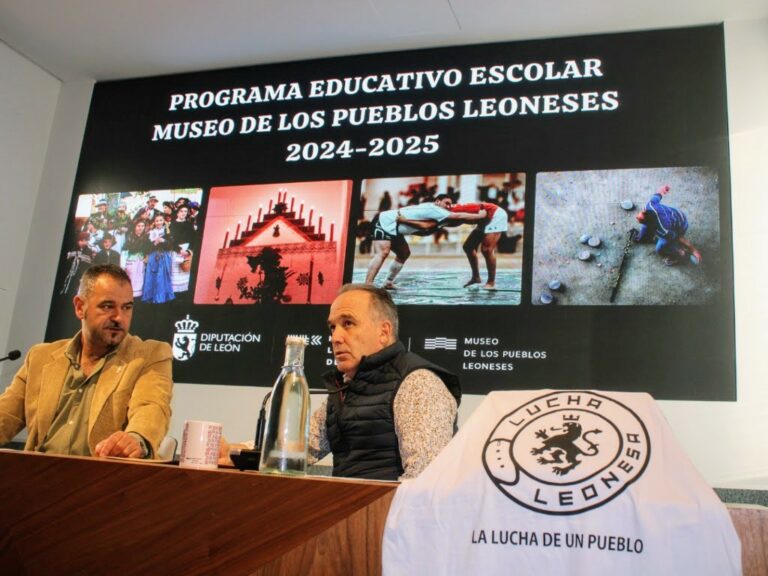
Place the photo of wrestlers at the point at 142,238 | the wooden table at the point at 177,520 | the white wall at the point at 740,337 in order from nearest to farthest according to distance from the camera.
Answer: the wooden table at the point at 177,520
the white wall at the point at 740,337
the photo of wrestlers at the point at 142,238

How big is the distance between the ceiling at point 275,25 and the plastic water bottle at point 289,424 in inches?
93.5

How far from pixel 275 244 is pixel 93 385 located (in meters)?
1.27

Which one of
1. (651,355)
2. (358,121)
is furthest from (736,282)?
(358,121)

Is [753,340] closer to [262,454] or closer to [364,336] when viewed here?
[364,336]

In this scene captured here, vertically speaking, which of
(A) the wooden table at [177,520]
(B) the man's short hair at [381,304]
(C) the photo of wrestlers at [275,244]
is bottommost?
(A) the wooden table at [177,520]

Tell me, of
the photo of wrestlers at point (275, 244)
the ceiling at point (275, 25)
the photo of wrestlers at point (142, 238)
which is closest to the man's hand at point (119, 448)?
the photo of wrestlers at point (275, 244)

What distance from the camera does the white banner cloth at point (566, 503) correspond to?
824mm

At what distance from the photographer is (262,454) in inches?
52.4

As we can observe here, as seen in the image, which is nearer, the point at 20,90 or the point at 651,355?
the point at 651,355

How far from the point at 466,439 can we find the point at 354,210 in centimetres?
252

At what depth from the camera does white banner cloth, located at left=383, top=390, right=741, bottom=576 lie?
2.70ft

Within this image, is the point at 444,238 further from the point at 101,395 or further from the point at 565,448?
the point at 565,448

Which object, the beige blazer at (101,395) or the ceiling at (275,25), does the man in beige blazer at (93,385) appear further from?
the ceiling at (275,25)

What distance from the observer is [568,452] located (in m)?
0.93
